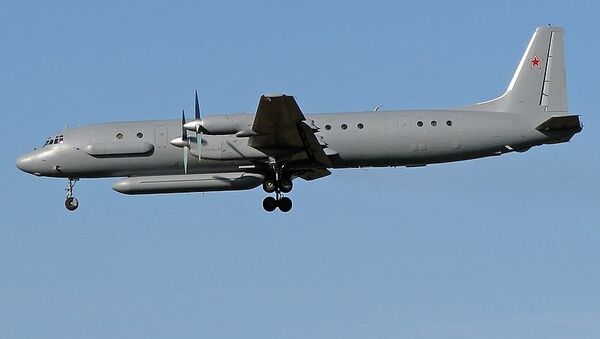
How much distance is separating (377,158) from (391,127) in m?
1.17

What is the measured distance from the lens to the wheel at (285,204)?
139 ft

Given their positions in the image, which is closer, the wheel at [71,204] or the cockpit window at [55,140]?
the cockpit window at [55,140]

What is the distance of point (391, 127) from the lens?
41250mm

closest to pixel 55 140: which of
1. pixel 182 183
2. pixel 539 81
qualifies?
pixel 182 183

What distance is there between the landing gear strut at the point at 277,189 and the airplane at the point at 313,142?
0.12 feet

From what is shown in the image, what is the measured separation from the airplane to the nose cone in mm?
244

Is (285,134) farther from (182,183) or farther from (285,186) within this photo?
(182,183)

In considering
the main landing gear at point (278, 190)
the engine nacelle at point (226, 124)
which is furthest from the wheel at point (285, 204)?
the engine nacelle at point (226, 124)

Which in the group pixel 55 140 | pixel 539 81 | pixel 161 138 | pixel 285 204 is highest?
pixel 539 81

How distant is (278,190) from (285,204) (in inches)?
23.0

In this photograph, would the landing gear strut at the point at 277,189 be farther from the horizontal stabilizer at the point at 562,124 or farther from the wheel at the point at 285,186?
the horizontal stabilizer at the point at 562,124

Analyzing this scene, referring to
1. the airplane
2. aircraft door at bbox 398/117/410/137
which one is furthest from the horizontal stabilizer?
aircraft door at bbox 398/117/410/137

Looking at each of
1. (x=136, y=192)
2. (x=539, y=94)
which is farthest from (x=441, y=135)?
(x=136, y=192)

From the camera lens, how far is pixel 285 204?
42375 mm
